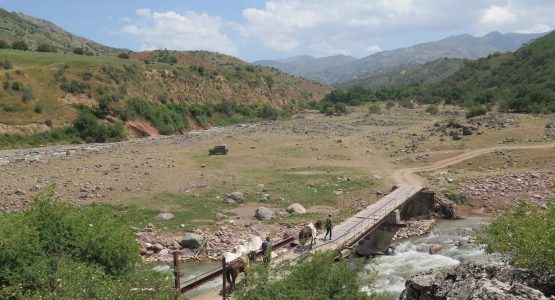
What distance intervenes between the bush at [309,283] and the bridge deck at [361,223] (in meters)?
7.92

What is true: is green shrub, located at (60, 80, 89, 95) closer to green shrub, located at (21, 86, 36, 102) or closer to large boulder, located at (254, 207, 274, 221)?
green shrub, located at (21, 86, 36, 102)

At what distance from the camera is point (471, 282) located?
37.5ft

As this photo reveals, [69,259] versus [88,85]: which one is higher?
[88,85]

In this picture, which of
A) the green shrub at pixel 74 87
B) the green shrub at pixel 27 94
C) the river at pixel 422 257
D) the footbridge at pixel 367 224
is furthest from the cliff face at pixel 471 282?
the green shrub at pixel 74 87

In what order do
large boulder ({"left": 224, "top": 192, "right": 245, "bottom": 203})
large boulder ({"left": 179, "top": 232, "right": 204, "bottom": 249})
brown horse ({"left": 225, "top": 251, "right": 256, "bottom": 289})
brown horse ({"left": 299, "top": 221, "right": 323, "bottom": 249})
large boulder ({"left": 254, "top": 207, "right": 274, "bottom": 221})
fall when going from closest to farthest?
brown horse ({"left": 225, "top": 251, "right": 256, "bottom": 289}) < brown horse ({"left": 299, "top": 221, "right": 323, "bottom": 249}) < large boulder ({"left": 179, "top": 232, "right": 204, "bottom": 249}) < large boulder ({"left": 254, "top": 207, "right": 274, "bottom": 221}) < large boulder ({"left": 224, "top": 192, "right": 245, "bottom": 203})

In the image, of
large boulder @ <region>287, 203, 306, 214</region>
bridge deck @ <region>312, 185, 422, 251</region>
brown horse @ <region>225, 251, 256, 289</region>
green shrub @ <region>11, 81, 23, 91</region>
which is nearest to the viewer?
brown horse @ <region>225, 251, 256, 289</region>

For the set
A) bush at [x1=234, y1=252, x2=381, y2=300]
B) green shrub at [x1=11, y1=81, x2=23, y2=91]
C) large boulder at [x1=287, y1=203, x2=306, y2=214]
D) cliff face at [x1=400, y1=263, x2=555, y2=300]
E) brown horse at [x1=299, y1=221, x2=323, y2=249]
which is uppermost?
green shrub at [x1=11, y1=81, x2=23, y2=91]

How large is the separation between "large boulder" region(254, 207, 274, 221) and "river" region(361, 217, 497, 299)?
28.5ft

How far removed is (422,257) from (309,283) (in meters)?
15.8

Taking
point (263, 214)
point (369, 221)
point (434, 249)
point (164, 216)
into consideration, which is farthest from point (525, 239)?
point (164, 216)

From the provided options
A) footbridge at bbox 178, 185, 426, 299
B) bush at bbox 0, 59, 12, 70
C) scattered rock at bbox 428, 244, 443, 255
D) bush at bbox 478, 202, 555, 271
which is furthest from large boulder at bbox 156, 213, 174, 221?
bush at bbox 0, 59, 12, 70

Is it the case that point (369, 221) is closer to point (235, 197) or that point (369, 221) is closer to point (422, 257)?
point (422, 257)

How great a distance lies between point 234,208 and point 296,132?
45.8 meters

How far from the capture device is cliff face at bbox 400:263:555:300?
11016 mm
